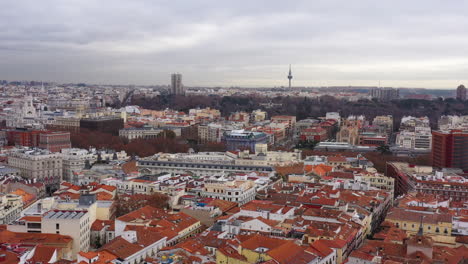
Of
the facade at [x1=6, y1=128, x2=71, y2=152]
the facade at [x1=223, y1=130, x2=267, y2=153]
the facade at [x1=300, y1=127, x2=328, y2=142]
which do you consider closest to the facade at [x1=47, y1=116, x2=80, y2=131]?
the facade at [x1=6, y1=128, x2=71, y2=152]

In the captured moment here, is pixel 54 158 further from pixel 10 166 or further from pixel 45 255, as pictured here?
pixel 45 255

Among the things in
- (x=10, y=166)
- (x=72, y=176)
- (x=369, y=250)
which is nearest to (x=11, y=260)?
(x=369, y=250)

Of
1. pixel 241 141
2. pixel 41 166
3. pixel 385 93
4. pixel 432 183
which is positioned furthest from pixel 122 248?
pixel 385 93

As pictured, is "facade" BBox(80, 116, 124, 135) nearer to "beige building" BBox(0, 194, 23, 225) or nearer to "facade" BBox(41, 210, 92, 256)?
→ "beige building" BBox(0, 194, 23, 225)

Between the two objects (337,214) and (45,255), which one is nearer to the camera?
(45,255)

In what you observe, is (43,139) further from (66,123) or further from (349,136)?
(349,136)

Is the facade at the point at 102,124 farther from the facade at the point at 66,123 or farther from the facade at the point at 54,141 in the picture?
the facade at the point at 54,141

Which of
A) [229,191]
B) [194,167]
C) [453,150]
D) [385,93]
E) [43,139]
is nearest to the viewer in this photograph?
[229,191]

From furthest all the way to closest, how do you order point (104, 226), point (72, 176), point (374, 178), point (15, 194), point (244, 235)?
1. point (72, 176)
2. point (374, 178)
3. point (15, 194)
4. point (104, 226)
5. point (244, 235)
